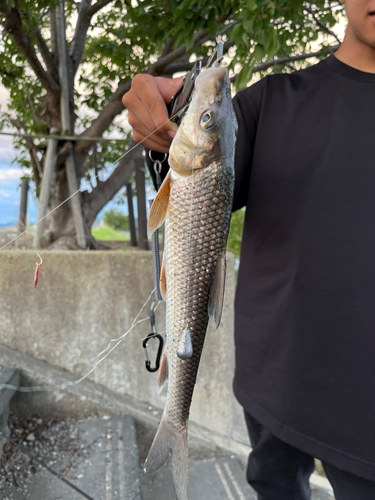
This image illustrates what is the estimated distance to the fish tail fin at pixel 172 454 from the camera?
113cm

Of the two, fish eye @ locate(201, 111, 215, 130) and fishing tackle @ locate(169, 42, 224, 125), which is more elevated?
fishing tackle @ locate(169, 42, 224, 125)

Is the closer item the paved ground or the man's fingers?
the man's fingers

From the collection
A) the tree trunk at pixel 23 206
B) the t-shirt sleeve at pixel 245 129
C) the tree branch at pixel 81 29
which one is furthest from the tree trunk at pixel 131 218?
the t-shirt sleeve at pixel 245 129

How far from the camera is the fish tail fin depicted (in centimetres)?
113

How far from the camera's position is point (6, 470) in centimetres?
241

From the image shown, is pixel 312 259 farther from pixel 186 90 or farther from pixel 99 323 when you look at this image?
pixel 99 323

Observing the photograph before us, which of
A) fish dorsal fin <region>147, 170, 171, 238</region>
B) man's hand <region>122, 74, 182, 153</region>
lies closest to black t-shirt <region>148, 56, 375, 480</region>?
man's hand <region>122, 74, 182, 153</region>

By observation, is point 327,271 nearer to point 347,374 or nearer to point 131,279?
point 347,374

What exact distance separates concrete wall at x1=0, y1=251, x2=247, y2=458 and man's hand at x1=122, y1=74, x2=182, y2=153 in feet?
6.92

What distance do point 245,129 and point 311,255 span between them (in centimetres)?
59

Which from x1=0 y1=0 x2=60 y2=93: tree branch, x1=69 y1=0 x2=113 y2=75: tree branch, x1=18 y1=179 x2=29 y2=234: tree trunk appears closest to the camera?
x1=0 y1=0 x2=60 y2=93: tree branch

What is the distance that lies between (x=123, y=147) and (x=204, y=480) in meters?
4.30

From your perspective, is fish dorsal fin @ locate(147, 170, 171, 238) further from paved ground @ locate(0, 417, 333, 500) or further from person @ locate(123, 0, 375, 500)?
paved ground @ locate(0, 417, 333, 500)

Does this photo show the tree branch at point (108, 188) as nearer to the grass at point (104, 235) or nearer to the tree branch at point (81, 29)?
the grass at point (104, 235)
